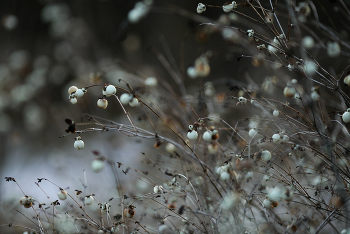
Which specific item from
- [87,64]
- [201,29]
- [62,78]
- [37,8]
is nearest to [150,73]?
[87,64]

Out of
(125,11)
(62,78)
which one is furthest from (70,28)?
(125,11)

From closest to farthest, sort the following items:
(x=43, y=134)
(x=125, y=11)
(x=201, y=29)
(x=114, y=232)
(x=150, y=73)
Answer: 1. (x=114, y=232)
2. (x=201, y=29)
3. (x=150, y=73)
4. (x=43, y=134)
5. (x=125, y=11)

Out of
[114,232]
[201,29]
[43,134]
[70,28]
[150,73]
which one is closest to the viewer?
[114,232]

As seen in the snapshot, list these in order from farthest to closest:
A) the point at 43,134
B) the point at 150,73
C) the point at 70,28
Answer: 1. the point at 43,134
2. the point at 70,28
3. the point at 150,73

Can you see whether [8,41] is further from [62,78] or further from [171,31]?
[171,31]

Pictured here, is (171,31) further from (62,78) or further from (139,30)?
(62,78)

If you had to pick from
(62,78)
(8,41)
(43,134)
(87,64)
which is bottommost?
(43,134)

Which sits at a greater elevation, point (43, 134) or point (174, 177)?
point (174, 177)

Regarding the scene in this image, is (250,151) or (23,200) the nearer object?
(23,200)

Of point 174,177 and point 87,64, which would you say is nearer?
point 174,177
